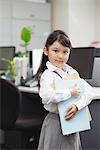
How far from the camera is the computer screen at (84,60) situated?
2.47m

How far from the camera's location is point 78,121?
1.58 metres

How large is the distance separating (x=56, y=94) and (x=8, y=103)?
1.91 ft

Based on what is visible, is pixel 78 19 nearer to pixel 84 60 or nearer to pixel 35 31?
pixel 35 31

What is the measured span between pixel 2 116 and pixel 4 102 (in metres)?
0.11

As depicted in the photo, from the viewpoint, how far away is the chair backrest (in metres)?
1.92

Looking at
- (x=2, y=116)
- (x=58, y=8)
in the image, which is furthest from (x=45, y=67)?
(x=58, y=8)

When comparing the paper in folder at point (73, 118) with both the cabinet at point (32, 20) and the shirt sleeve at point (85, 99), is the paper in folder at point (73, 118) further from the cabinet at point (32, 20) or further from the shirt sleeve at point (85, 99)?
the cabinet at point (32, 20)

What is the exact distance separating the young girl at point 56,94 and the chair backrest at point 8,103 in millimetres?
326

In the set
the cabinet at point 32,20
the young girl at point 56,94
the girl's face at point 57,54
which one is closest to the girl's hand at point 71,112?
the young girl at point 56,94

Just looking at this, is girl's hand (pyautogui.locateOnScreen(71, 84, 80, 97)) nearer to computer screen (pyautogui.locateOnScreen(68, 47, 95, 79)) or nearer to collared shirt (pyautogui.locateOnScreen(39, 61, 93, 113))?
collared shirt (pyautogui.locateOnScreen(39, 61, 93, 113))

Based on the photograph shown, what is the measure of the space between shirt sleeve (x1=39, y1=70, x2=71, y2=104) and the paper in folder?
1.3 inches

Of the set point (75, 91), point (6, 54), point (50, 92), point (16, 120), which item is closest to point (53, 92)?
point (50, 92)

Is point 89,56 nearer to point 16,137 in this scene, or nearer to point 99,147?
point 99,147

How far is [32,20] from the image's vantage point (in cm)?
589
